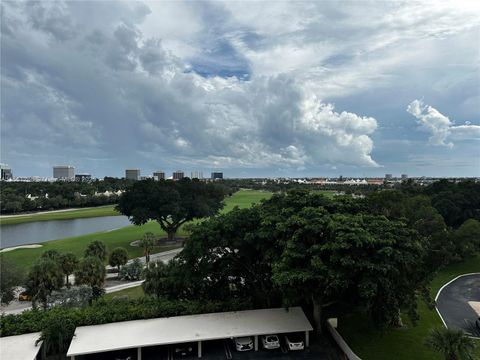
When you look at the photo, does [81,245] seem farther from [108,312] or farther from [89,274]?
[108,312]

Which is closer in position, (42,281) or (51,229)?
(42,281)

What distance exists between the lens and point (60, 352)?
20.6 m

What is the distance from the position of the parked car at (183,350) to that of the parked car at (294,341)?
5.92 meters

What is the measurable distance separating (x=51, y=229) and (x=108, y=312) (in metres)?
70.0

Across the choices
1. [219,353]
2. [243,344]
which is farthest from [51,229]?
[243,344]

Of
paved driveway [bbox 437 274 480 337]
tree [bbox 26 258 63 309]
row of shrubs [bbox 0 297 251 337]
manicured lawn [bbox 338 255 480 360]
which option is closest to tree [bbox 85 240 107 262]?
tree [bbox 26 258 63 309]

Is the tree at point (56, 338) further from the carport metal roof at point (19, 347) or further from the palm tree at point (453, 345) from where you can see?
the palm tree at point (453, 345)

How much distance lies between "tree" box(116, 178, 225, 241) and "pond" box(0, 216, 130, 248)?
74.7 feet

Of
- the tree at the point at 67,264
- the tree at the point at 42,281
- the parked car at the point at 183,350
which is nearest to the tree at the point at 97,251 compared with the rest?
the tree at the point at 67,264

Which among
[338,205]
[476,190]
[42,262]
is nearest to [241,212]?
[338,205]

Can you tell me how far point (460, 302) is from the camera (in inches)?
1235

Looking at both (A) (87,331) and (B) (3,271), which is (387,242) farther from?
(B) (3,271)

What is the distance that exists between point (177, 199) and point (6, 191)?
10365cm

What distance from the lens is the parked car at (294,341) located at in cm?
2159
